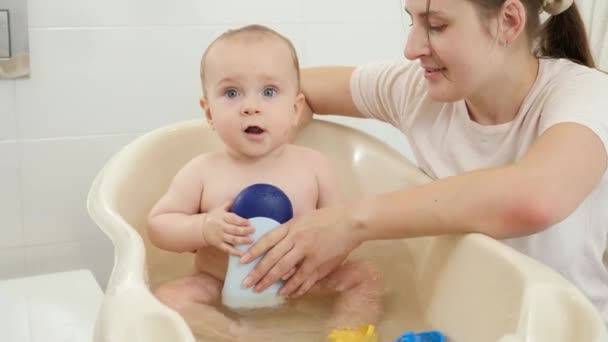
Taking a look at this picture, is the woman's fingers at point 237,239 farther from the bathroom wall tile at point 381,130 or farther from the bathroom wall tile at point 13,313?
the bathroom wall tile at point 381,130

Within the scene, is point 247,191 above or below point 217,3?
below

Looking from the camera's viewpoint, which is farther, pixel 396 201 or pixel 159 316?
pixel 396 201

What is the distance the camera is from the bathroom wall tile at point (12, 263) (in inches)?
64.4

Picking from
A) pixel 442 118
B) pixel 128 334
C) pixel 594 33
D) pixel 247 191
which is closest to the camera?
pixel 128 334

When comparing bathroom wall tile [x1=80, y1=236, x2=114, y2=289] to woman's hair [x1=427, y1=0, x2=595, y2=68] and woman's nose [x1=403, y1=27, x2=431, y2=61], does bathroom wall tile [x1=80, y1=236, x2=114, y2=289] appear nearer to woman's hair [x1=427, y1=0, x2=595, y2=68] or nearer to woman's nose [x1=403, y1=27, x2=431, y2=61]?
woman's nose [x1=403, y1=27, x2=431, y2=61]

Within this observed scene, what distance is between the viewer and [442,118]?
4.14 feet

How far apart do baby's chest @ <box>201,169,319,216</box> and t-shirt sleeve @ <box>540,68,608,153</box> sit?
384 millimetres

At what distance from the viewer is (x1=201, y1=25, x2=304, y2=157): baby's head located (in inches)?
43.7

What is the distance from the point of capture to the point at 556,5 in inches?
Answer: 44.2

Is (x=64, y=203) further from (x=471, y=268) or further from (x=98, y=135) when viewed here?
(x=471, y=268)

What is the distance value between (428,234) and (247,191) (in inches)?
10.8

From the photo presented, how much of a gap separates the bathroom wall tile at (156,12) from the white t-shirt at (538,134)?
1.71 ft

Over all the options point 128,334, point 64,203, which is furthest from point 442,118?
point 64,203

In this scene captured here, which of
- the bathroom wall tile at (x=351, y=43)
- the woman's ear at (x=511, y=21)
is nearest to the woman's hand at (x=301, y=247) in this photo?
the woman's ear at (x=511, y=21)
